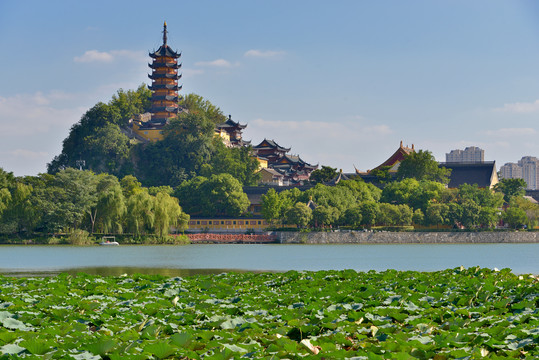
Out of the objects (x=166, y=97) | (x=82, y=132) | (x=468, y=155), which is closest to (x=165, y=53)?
(x=166, y=97)

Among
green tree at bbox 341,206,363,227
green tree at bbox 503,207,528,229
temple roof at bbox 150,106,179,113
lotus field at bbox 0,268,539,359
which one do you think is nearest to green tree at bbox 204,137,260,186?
temple roof at bbox 150,106,179,113

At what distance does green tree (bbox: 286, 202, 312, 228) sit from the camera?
188ft

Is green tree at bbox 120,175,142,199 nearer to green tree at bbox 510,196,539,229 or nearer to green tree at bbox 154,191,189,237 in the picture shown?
green tree at bbox 154,191,189,237

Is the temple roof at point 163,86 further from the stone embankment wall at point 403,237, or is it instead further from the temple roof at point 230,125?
the stone embankment wall at point 403,237

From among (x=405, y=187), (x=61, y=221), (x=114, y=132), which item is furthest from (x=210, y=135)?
(x=61, y=221)

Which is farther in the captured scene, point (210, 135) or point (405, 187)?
point (210, 135)

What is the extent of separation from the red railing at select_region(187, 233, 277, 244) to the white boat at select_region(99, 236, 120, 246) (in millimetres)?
8978

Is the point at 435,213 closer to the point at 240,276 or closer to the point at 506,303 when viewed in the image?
the point at 240,276

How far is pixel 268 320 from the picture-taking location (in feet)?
26.9

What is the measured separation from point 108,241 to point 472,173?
4247 cm

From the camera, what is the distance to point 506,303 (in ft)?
30.8

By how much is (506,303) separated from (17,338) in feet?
18.1

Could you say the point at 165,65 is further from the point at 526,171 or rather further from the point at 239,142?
the point at 526,171

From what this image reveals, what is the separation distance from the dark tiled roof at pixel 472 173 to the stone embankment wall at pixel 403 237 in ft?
53.7
